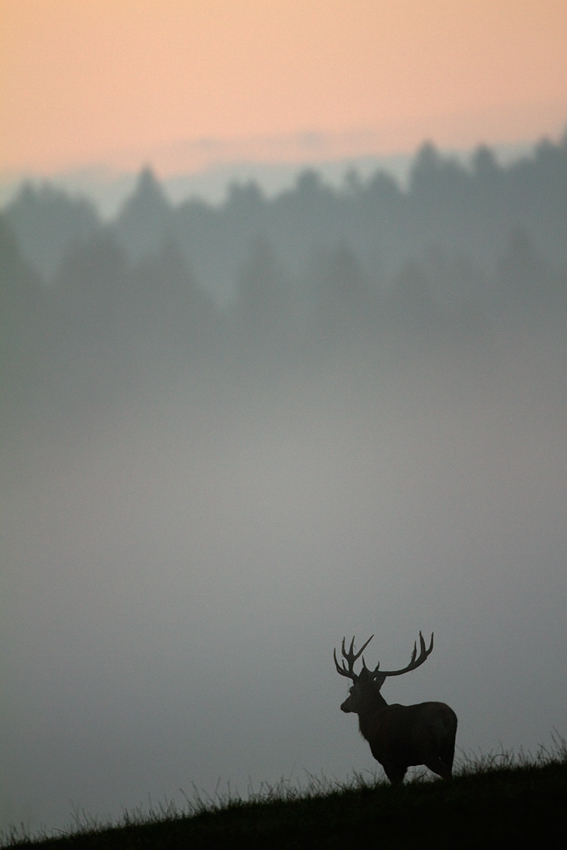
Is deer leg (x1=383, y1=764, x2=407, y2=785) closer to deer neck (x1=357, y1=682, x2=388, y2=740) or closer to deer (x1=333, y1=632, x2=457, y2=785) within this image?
deer (x1=333, y1=632, x2=457, y2=785)

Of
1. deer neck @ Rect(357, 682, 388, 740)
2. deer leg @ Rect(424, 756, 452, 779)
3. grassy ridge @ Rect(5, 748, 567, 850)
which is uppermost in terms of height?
grassy ridge @ Rect(5, 748, 567, 850)

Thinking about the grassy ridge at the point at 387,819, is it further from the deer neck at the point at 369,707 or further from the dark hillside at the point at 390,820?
the deer neck at the point at 369,707

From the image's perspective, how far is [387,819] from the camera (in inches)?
246

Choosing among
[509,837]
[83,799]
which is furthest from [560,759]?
[83,799]

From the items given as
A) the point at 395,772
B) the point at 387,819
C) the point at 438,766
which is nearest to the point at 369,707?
the point at 395,772

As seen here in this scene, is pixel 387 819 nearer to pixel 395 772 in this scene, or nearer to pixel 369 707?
pixel 395 772

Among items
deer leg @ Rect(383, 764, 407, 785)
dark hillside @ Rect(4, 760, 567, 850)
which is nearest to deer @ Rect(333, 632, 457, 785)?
deer leg @ Rect(383, 764, 407, 785)

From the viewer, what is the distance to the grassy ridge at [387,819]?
554 centimetres

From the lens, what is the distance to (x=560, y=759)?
24.9 ft

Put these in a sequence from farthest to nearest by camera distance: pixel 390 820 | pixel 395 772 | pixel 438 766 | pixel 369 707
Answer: pixel 369 707 < pixel 395 772 < pixel 438 766 < pixel 390 820

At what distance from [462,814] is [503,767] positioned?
1758 millimetres

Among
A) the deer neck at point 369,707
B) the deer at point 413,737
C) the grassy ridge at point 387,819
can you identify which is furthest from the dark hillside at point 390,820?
the deer neck at point 369,707

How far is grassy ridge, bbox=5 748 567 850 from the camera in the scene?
18.2 ft

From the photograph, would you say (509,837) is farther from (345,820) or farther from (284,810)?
(284,810)
